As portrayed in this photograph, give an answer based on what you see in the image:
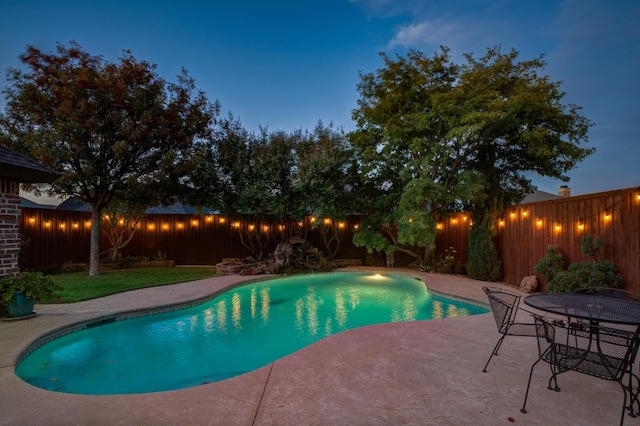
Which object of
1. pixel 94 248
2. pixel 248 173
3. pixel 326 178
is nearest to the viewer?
pixel 94 248

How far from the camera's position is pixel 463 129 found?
29.3ft

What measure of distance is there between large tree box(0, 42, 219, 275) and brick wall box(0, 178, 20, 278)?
3536 millimetres

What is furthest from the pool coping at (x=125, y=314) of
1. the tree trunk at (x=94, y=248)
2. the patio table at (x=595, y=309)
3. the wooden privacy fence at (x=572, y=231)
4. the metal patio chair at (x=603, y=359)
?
the tree trunk at (x=94, y=248)

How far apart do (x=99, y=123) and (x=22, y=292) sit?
19.5 feet

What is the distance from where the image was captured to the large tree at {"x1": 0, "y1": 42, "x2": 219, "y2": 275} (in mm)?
9117

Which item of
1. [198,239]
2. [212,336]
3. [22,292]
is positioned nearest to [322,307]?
[212,336]

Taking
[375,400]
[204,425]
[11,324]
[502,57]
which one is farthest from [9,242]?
[502,57]

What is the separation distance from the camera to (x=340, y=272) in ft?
40.3

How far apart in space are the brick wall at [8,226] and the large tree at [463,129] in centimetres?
929

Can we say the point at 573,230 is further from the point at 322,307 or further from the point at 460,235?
the point at 322,307

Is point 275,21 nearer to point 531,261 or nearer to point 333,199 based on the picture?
point 333,199

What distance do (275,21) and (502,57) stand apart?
718 centimetres

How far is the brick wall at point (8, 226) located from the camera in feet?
19.0

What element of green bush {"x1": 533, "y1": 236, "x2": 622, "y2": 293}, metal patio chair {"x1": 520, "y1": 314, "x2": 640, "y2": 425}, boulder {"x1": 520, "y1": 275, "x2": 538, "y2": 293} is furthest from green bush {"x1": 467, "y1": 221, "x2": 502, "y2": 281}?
metal patio chair {"x1": 520, "y1": 314, "x2": 640, "y2": 425}
